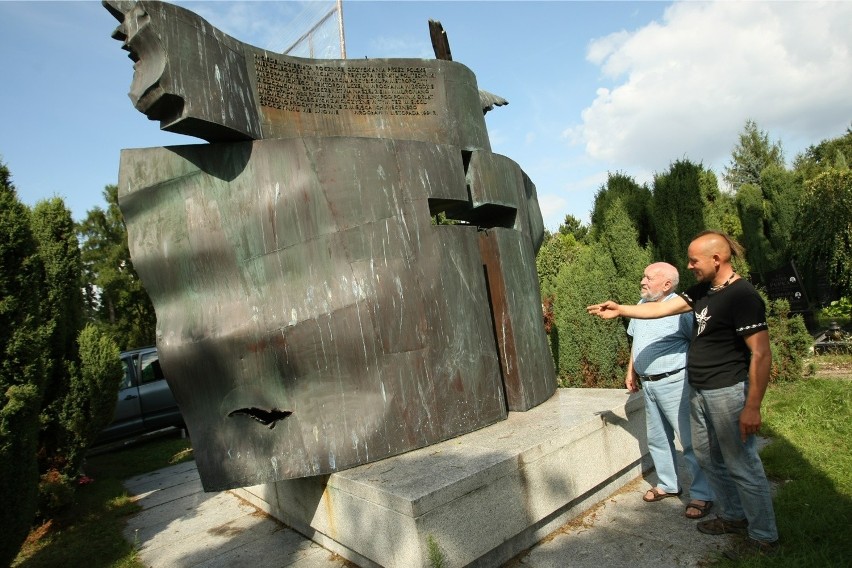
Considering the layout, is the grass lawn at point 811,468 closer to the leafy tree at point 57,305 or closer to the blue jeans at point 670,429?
the blue jeans at point 670,429

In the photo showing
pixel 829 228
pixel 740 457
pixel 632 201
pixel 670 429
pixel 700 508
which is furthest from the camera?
pixel 829 228

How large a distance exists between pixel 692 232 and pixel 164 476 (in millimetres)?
11262

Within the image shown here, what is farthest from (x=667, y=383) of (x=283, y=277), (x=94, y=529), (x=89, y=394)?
(x=89, y=394)

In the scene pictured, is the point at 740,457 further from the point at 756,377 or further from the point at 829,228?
the point at 829,228

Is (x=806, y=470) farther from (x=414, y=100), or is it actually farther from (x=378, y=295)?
(x=414, y=100)

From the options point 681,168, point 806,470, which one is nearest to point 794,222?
point 681,168

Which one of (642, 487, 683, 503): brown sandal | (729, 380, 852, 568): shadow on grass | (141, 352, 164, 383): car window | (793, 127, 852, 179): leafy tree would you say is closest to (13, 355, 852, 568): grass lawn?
(729, 380, 852, 568): shadow on grass

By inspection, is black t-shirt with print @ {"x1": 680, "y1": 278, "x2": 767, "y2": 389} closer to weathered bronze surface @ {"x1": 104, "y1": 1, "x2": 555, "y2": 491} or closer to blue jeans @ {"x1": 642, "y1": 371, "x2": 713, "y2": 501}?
blue jeans @ {"x1": 642, "y1": 371, "x2": 713, "y2": 501}

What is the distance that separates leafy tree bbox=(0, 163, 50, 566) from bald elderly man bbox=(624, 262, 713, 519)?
4.62 metres

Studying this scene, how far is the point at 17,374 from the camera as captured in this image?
394cm

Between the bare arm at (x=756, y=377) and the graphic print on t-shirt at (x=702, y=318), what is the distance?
261 millimetres

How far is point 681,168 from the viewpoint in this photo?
38.0 feet

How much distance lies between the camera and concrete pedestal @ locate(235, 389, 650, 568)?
2.78m

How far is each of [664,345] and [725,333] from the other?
664mm
